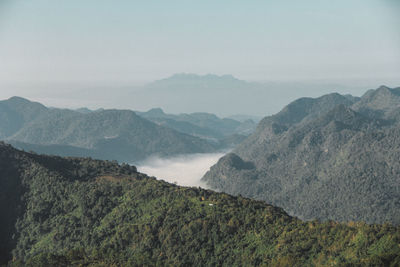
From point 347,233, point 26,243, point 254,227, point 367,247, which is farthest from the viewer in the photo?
point 26,243

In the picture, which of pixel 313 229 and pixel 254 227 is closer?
pixel 313 229

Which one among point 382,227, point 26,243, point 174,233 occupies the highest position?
point 382,227

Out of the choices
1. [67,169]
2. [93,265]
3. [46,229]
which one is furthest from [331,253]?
[67,169]

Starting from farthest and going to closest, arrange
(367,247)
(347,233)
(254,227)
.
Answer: (254,227), (347,233), (367,247)

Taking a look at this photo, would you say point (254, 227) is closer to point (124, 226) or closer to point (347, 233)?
point (347, 233)

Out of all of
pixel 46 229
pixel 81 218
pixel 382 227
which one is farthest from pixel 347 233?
pixel 46 229

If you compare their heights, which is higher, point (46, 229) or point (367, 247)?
point (367, 247)

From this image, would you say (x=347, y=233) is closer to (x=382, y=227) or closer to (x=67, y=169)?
(x=382, y=227)
